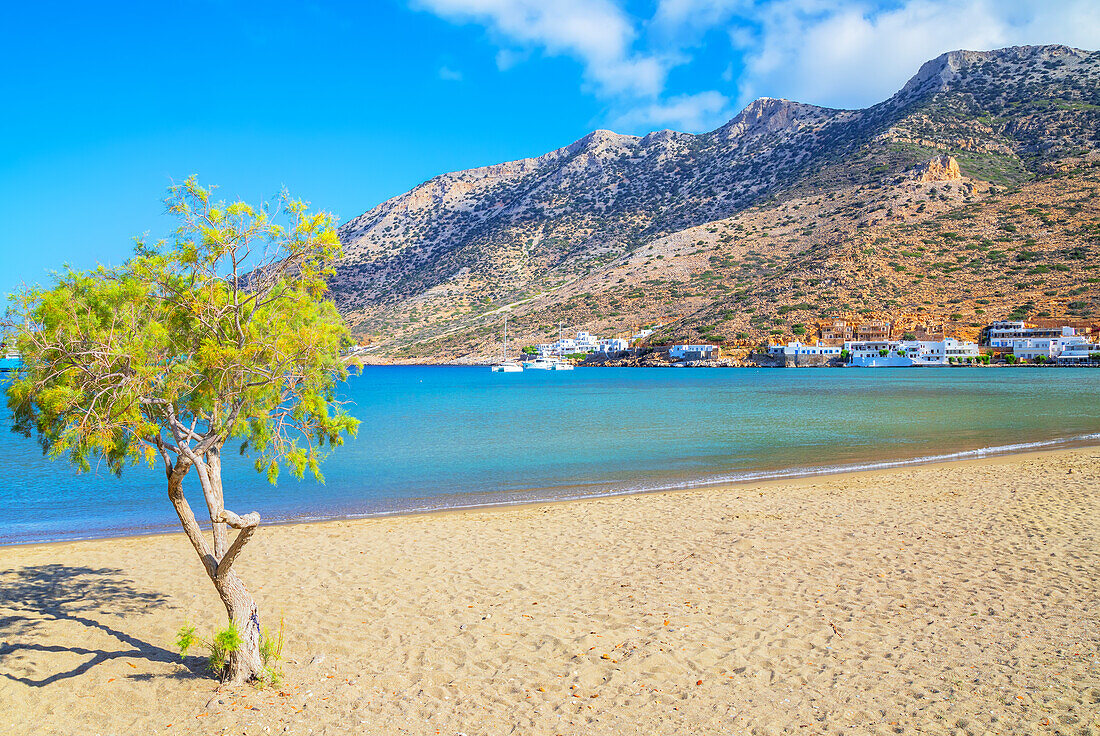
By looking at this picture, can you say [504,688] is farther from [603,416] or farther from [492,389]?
[492,389]

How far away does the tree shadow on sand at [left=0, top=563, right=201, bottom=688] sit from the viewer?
651cm

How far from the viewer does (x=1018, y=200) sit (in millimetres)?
81062

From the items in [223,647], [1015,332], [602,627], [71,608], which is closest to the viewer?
[223,647]

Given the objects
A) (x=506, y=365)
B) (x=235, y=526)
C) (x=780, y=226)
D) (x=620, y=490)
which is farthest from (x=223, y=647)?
(x=780, y=226)

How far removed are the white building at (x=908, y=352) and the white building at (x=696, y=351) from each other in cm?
1654

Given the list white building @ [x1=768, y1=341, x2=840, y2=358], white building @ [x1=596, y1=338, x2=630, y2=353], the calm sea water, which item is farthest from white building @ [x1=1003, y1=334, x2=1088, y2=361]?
white building @ [x1=596, y1=338, x2=630, y2=353]

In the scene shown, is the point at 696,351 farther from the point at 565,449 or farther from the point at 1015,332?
the point at 565,449

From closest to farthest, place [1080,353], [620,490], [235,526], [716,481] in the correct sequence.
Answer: [235,526], [620,490], [716,481], [1080,353]

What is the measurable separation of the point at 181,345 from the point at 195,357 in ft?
0.95

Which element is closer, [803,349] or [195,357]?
[195,357]

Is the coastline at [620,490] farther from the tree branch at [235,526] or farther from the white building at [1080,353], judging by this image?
the white building at [1080,353]

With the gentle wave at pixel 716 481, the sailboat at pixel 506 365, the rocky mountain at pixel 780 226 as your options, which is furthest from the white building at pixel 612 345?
the gentle wave at pixel 716 481

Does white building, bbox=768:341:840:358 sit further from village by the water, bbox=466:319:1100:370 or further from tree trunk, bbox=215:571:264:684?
tree trunk, bbox=215:571:264:684

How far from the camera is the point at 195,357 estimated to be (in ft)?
18.8
